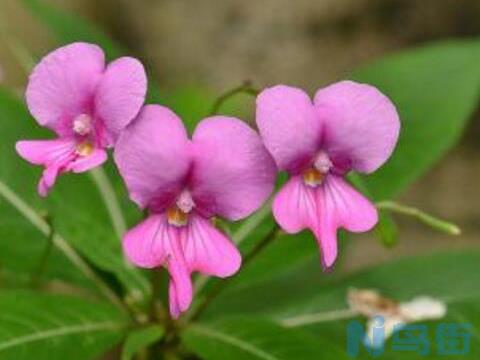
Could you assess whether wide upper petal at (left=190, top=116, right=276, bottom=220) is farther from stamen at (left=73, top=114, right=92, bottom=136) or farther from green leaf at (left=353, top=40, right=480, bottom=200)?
green leaf at (left=353, top=40, right=480, bottom=200)

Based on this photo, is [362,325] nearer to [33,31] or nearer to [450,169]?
[450,169]

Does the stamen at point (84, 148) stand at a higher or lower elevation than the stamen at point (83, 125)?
lower

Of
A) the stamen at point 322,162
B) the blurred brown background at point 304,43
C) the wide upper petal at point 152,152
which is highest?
the wide upper petal at point 152,152

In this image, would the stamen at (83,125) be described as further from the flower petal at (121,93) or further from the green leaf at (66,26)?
the green leaf at (66,26)

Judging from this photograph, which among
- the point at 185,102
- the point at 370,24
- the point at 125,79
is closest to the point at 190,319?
the point at 125,79

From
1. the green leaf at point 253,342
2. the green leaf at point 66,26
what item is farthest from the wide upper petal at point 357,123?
the green leaf at point 66,26

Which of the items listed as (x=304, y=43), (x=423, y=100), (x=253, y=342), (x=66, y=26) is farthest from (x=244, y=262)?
(x=304, y=43)
